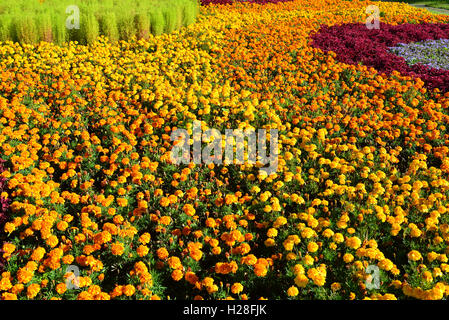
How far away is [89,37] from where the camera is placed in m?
10.3

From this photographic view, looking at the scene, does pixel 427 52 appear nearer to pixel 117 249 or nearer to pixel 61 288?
pixel 117 249

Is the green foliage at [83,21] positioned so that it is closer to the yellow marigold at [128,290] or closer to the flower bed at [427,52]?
the flower bed at [427,52]

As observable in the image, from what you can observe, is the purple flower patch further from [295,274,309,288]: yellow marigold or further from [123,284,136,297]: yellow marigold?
[123,284,136,297]: yellow marigold

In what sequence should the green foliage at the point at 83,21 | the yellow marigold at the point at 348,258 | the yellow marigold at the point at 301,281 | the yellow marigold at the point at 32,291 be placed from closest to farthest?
the yellow marigold at the point at 32,291 < the yellow marigold at the point at 301,281 < the yellow marigold at the point at 348,258 < the green foliage at the point at 83,21

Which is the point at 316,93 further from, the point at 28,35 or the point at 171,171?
the point at 28,35

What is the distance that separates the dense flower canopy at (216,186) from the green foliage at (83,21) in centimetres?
64

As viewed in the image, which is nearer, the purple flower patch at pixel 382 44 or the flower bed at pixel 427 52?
the purple flower patch at pixel 382 44

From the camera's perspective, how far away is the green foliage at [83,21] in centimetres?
945

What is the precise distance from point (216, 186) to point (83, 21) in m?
8.27

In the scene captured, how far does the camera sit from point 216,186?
4992 mm

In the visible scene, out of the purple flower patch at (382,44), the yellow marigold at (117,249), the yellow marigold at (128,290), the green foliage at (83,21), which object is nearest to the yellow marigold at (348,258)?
the yellow marigold at (128,290)

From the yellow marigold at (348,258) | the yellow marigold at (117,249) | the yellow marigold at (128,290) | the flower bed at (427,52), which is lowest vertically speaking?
the yellow marigold at (128,290)

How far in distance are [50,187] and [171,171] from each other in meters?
1.72

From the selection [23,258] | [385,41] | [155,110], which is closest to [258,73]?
[155,110]
